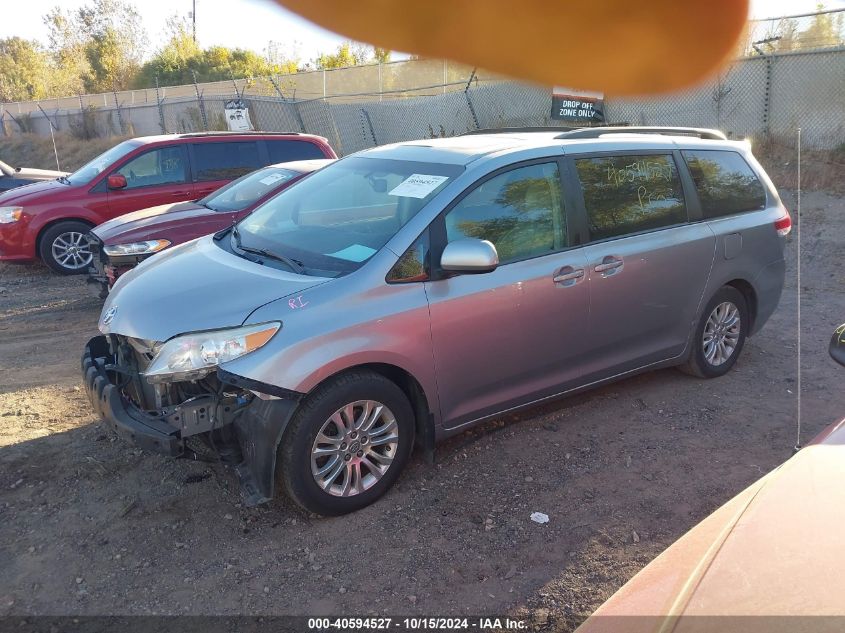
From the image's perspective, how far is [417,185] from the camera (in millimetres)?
3932

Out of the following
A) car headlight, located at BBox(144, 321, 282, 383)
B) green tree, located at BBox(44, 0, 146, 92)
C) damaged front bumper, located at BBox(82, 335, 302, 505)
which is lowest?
damaged front bumper, located at BBox(82, 335, 302, 505)

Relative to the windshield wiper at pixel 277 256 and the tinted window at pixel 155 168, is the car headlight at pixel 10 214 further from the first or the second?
the windshield wiper at pixel 277 256

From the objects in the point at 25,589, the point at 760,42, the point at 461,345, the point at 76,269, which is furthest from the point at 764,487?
the point at 760,42

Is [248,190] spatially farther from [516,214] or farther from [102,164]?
[516,214]

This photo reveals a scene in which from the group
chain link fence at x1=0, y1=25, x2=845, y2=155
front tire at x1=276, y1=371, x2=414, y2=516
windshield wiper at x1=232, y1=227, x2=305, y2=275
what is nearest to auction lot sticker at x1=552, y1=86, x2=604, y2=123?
chain link fence at x1=0, y1=25, x2=845, y2=155

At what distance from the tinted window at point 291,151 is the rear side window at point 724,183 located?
569 centimetres

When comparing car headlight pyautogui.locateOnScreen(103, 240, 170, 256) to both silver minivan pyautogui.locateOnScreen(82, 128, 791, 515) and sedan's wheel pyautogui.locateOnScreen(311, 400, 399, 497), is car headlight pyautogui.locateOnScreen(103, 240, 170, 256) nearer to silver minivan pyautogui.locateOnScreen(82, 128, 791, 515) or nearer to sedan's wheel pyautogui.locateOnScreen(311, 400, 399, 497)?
silver minivan pyautogui.locateOnScreen(82, 128, 791, 515)

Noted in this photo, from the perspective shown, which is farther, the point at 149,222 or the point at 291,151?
the point at 291,151

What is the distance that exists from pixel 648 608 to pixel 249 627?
1.70 metres

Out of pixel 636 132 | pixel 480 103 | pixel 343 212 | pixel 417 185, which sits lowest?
pixel 343 212

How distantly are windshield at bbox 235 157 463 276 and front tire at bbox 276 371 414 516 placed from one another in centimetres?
63

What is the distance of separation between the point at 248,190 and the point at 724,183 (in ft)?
15.3

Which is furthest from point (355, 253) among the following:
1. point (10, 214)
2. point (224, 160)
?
point (10, 214)

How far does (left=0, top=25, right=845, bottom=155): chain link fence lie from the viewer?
450 inches
